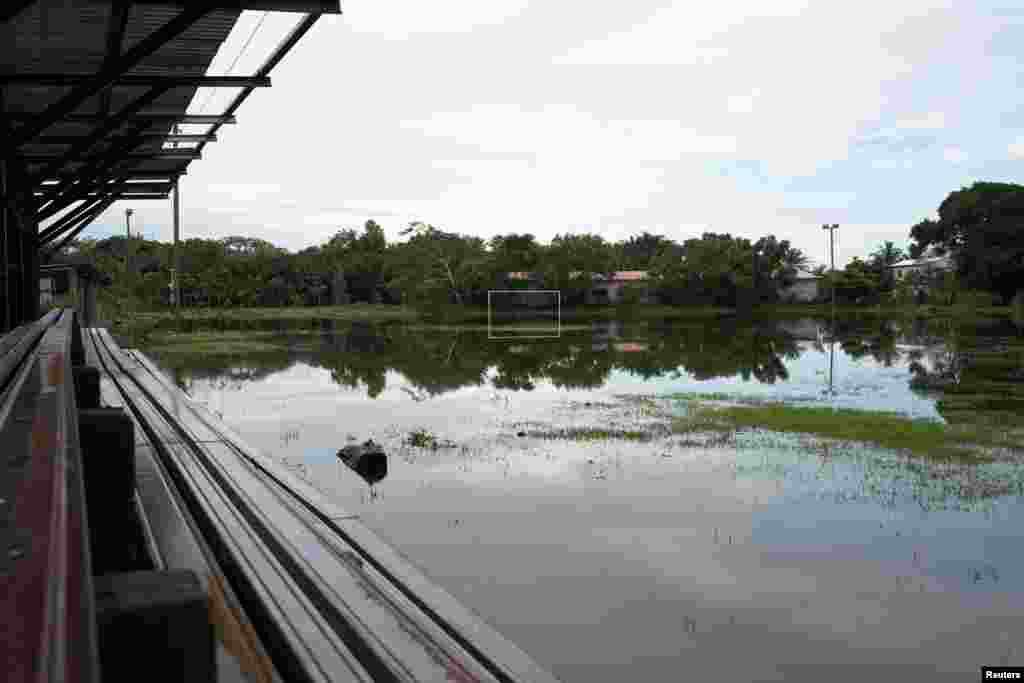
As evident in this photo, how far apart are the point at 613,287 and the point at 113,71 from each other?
213 ft

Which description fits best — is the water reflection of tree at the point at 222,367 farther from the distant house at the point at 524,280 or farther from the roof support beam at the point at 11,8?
the distant house at the point at 524,280

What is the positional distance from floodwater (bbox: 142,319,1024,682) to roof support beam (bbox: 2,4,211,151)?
15.0ft

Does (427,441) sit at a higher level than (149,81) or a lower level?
lower

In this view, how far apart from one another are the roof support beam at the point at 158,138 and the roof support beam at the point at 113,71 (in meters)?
2.93

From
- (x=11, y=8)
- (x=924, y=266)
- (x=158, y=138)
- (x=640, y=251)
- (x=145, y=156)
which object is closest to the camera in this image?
(x=11, y=8)

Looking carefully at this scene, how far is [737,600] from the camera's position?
6.56 meters

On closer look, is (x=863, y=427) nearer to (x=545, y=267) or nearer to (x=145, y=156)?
(x=145, y=156)

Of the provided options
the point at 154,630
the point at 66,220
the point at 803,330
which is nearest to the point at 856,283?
the point at 803,330

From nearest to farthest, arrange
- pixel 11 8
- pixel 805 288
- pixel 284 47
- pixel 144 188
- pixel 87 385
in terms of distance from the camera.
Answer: pixel 11 8 → pixel 87 385 → pixel 284 47 → pixel 144 188 → pixel 805 288

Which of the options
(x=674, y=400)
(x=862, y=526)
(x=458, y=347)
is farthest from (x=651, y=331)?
(x=862, y=526)

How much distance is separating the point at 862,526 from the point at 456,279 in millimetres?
53644

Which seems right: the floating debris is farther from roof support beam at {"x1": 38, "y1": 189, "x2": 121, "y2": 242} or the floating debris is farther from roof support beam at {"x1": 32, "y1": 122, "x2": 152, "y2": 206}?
roof support beam at {"x1": 38, "y1": 189, "x2": 121, "y2": 242}

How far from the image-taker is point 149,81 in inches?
270

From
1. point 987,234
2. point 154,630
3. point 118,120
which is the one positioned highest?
point 987,234
